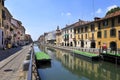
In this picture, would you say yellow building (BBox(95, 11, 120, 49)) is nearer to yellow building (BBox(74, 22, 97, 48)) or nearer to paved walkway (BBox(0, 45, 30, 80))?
yellow building (BBox(74, 22, 97, 48))

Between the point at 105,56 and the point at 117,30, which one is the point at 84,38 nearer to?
the point at 117,30

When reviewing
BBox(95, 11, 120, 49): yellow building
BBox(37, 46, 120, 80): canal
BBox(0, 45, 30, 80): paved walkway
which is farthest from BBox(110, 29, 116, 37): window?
BBox(0, 45, 30, 80): paved walkway

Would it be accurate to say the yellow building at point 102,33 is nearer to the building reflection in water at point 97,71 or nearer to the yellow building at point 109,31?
the yellow building at point 109,31

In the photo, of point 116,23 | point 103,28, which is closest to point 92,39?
point 103,28

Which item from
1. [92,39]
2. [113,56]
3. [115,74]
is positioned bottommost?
[115,74]

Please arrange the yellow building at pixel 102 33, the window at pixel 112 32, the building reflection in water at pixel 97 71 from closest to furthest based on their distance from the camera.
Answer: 1. the building reflection in water at pixel 97 71
2. the yellow building at pixel 102 33
3. the window at pixel 112 32

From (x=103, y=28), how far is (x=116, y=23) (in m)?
6.42

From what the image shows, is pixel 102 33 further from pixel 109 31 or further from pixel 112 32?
pixel 112 32

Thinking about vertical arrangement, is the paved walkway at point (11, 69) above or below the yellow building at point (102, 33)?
below

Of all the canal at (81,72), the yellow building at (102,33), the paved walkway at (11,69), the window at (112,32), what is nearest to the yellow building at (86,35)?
the yellow building at (102,33)

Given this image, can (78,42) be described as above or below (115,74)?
above

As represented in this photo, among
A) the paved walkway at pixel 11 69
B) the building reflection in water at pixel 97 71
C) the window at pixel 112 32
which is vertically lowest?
the building reflection in water at pixel 97 71

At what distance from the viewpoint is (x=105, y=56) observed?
37.4 meters

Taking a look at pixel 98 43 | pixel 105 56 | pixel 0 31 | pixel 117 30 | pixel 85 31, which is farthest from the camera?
pixel 85 31
